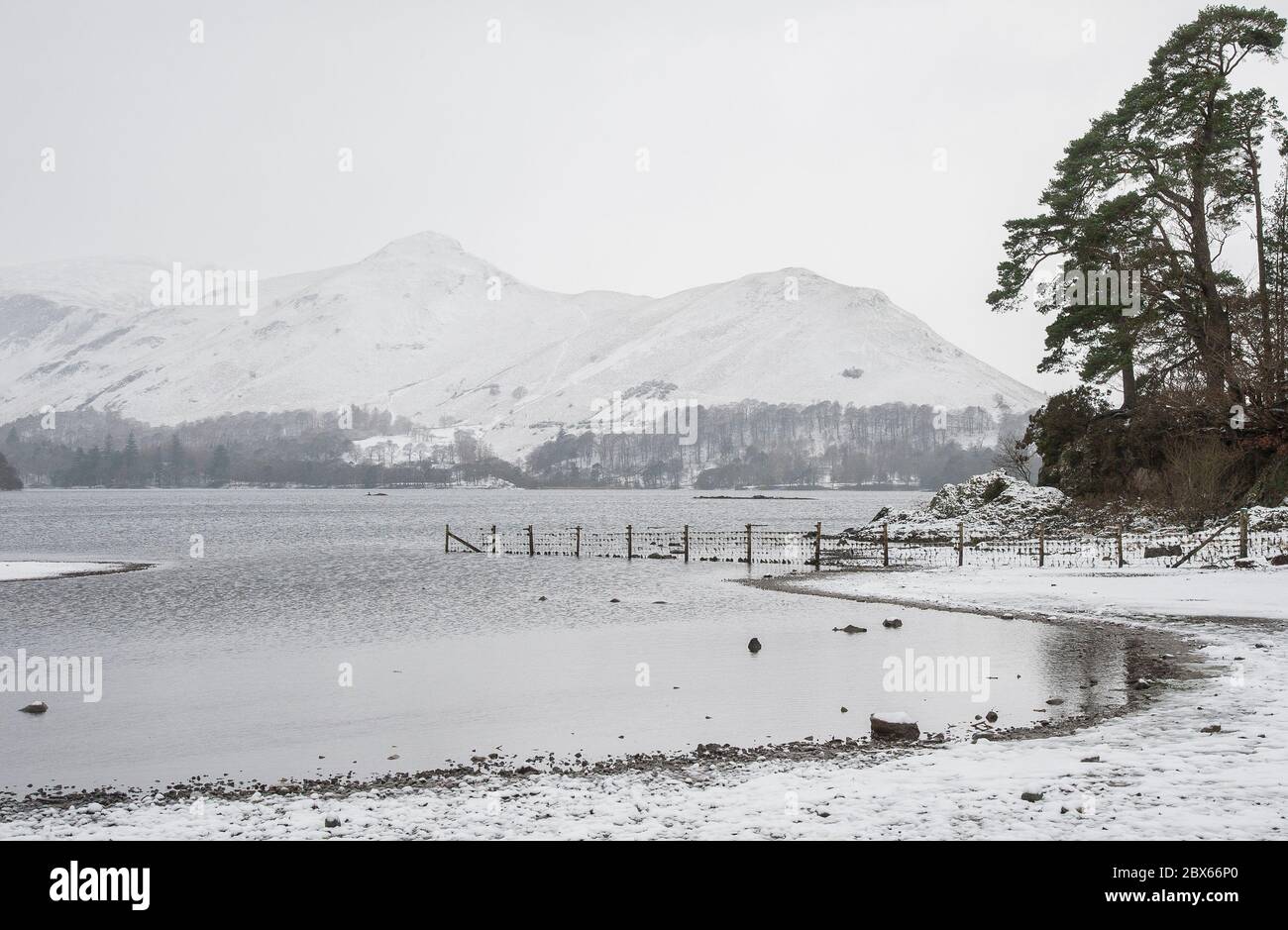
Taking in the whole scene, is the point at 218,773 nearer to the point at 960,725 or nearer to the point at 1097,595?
the point at 960,725

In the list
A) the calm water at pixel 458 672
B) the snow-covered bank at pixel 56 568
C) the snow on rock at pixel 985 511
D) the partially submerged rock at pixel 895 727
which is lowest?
the snow-covered bank at pixel 56 568

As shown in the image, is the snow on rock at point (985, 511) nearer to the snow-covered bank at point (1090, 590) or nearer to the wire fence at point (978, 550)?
the wire fence at point (978, 550)

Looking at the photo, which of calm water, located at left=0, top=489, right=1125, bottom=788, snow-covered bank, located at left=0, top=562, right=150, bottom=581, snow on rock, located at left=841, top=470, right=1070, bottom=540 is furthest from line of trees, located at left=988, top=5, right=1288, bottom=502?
snow-covered bank, located at left=0, top=562, right=150, bottom=581

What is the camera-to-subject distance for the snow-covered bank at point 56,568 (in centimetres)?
4995

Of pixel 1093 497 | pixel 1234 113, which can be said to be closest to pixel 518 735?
pixel 1093 497

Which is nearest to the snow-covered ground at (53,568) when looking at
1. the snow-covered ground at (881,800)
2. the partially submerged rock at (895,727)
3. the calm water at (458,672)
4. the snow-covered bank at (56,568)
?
the snow-covered bank at (56,568)

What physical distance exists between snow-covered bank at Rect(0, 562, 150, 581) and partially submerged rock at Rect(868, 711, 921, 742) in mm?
46934

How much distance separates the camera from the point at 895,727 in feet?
48.2

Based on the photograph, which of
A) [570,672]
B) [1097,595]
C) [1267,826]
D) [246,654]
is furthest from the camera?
[1097,595]

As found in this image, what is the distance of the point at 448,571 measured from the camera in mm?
56594

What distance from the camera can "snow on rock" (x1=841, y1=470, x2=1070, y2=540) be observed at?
57.3 meters

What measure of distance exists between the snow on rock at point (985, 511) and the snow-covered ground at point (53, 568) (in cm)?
4526

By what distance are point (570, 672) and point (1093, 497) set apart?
41.8m

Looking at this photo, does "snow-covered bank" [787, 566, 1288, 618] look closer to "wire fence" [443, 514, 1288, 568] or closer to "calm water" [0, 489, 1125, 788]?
"wire fence" [443, 514, 1288, 568]
